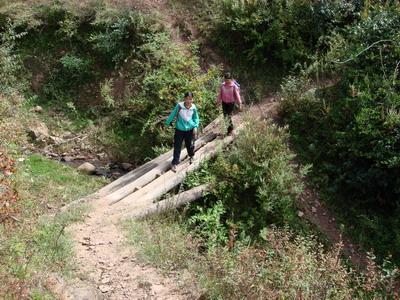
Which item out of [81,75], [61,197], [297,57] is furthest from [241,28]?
[61,197]

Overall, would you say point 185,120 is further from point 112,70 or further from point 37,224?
point 112,70

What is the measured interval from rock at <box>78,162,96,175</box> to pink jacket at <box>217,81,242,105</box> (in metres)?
3.28

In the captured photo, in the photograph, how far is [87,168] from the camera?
36.1ft

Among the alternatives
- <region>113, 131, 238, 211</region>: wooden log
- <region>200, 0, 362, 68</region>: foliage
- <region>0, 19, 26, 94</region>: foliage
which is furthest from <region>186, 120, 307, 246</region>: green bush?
<region>0, 19, 26, 94</region>: foliage

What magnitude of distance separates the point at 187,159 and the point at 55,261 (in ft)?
13.8

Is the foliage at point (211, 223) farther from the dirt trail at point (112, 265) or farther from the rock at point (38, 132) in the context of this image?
the rock at point (38, 132)

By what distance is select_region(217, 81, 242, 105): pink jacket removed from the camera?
10.5 m

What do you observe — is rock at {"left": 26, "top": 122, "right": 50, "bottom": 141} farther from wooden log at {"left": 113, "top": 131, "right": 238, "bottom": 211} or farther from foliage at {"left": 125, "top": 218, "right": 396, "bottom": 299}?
foliage at {"left": 125, "top": 218, "right": 396, "bottom": 299}

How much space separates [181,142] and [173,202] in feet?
4.45

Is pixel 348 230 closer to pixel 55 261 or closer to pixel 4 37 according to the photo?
pixel 55 261

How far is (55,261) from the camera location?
666cm

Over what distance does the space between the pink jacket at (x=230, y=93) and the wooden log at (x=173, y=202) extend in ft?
6.81

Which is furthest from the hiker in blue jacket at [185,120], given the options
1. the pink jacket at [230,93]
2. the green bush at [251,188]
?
the pink jacket at [230,93]

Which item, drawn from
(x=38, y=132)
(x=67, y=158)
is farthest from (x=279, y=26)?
(x=38, y=132)
